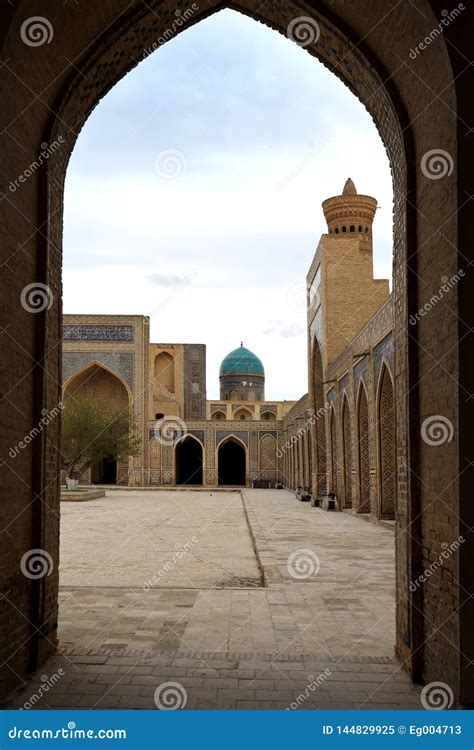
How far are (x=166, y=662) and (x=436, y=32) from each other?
404 cm

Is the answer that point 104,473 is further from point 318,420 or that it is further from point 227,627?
point 227,627

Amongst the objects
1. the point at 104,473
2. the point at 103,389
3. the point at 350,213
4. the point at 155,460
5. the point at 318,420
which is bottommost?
the point at 104,473

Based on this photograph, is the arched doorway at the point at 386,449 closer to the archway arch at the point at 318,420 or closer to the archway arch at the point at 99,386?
the archway arch at the point at 318,420

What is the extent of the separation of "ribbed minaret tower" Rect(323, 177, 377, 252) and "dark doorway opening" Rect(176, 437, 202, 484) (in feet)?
61.6

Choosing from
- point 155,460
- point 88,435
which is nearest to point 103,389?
point 155,460

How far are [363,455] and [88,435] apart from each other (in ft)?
37.6

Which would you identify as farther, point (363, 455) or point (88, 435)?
point (88, 435)

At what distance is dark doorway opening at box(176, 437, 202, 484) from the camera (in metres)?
38.0

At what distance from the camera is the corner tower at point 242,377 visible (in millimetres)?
46812

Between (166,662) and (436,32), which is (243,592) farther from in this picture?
(436,32)

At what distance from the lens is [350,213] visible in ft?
70.5

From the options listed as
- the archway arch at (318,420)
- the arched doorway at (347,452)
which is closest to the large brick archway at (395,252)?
the arched doorway at (347,452)

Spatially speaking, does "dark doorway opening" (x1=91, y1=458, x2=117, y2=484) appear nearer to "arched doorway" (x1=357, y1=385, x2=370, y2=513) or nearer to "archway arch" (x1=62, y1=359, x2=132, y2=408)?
"archway arch" (x1=62, y1=359, x2=132, y2=408)

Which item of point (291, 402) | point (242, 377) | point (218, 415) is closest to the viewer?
point (291, 402)
